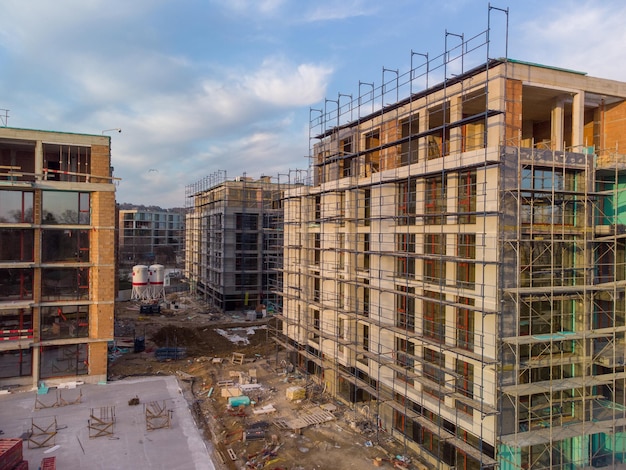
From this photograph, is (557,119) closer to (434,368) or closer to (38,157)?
(434,368)

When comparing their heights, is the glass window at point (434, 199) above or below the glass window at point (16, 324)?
above

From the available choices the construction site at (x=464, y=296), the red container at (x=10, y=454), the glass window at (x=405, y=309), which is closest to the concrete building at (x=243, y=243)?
the construction site at (x=464, y=296)

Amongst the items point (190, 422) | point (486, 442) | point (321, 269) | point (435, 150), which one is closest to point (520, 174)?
point (435, 150)

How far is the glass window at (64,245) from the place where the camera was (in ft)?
77.0

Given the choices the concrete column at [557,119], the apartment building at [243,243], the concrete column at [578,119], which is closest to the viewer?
the concrete column at [578,119]

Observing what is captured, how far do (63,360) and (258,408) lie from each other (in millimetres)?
11468

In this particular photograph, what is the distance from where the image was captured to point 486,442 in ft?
47.6

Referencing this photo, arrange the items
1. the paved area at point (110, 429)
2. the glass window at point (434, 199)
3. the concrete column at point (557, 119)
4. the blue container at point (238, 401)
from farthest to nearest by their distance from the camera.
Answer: the blue container at point (238, 401)
the glass window at point (434, 199)
the concrete column at point (557, 119)
the paved area at point (110, 429)

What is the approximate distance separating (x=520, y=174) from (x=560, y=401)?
8.08 meters

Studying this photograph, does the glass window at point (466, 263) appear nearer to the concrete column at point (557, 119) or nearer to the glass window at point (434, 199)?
the glass window at point (434, 199)

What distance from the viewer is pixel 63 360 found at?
23.9m

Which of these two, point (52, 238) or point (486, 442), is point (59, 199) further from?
point (486, 442)

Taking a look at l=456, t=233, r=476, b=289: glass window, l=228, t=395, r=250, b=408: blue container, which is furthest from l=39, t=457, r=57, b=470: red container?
l=456, t=233, r=476, b=289: glass window

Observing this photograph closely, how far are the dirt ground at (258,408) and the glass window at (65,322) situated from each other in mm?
3623
